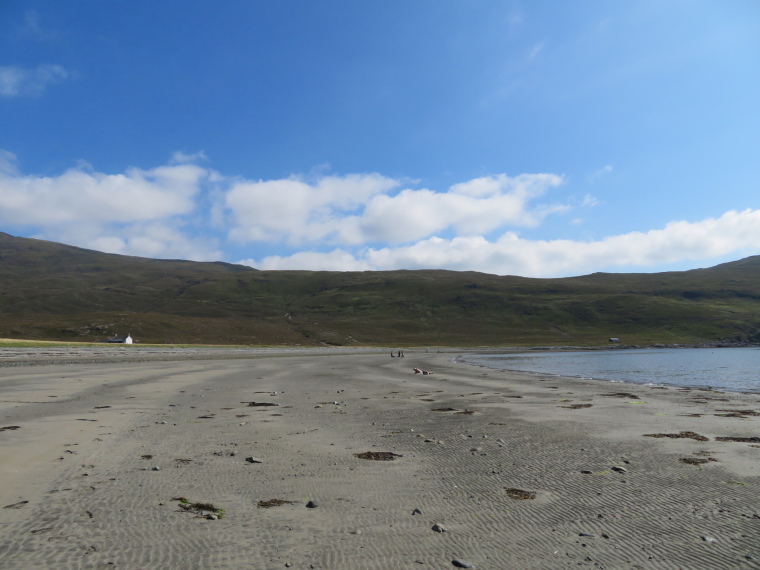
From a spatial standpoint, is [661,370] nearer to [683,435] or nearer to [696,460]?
[683,435]

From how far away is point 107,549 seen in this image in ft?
17.9

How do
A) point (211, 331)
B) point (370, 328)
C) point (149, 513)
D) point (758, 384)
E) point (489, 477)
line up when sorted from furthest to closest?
point (370, 328) < point (211, 331) < point (758, 384) < point (489, 477) < point (149, 513)

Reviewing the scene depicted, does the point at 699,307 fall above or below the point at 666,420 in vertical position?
above

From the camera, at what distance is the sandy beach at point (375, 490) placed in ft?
18.1

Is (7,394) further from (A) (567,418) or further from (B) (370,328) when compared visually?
(B) (370,328)

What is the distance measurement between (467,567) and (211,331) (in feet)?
454

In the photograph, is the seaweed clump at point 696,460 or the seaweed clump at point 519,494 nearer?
the seaweed clump at point 519,494

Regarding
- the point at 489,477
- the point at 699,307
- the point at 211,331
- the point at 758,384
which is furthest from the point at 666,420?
the point at 699,307

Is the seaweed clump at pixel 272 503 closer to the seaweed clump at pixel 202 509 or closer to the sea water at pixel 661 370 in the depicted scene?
the seaweed clump at pixel 202 509

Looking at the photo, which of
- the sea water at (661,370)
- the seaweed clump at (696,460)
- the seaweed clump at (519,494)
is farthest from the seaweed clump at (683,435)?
the sea water at (661,370)

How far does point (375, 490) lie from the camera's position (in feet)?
25.9

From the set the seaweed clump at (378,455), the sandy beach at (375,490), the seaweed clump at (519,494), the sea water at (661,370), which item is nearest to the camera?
the sandy beach at (375,490)

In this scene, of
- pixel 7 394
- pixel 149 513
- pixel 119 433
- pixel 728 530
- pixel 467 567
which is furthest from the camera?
pixel 7 394

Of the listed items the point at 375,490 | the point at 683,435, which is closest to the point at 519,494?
the point at 375,490
